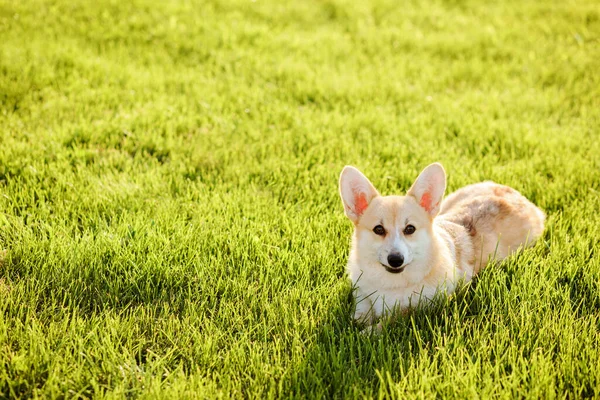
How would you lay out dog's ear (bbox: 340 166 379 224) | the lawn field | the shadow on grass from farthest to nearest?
dog's ear (bbox: 340 166 379 224)
the lawn field
the shadow on grass

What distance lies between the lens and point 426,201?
3404mm

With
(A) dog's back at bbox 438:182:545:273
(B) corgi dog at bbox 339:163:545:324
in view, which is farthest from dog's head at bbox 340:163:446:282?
(A) dog's back at bbox 438:182:545:273

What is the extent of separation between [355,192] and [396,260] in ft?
1.79

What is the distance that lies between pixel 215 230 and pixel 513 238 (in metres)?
1.99

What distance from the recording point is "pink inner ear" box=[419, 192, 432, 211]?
11.1 ft

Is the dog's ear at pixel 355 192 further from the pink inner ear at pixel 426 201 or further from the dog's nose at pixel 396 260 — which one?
the dog's nose at pixel 396 260

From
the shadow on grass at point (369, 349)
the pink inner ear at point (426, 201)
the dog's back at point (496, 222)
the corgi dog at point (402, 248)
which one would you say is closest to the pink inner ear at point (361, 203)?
the corgi dog at point (402, 248)

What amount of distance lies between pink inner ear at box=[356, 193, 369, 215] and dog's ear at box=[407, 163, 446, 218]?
0.86 ft

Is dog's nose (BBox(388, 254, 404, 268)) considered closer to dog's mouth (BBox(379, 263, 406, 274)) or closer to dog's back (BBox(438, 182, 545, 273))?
dog's mouth (BBox(379, 263, 406, 274))

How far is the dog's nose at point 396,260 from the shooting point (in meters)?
3.06

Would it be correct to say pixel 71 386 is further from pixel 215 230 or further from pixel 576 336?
pixel 576 336

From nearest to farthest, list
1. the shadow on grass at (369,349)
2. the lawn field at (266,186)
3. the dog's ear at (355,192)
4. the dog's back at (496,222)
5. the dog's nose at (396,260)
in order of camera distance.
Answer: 1. the shadow on grass at (369,349)
2. the lawn field at (266,186)
3. the dog's nose at (396,260)
4. the dog's ear at (355,192)
5. the dog's back at (496,222)

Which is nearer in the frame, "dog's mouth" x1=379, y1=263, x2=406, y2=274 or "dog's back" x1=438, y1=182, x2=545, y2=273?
"dog's mouth" x1=379, y1=263, x2=406, y2=274

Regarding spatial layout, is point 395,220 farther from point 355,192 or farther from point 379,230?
point 355,192
